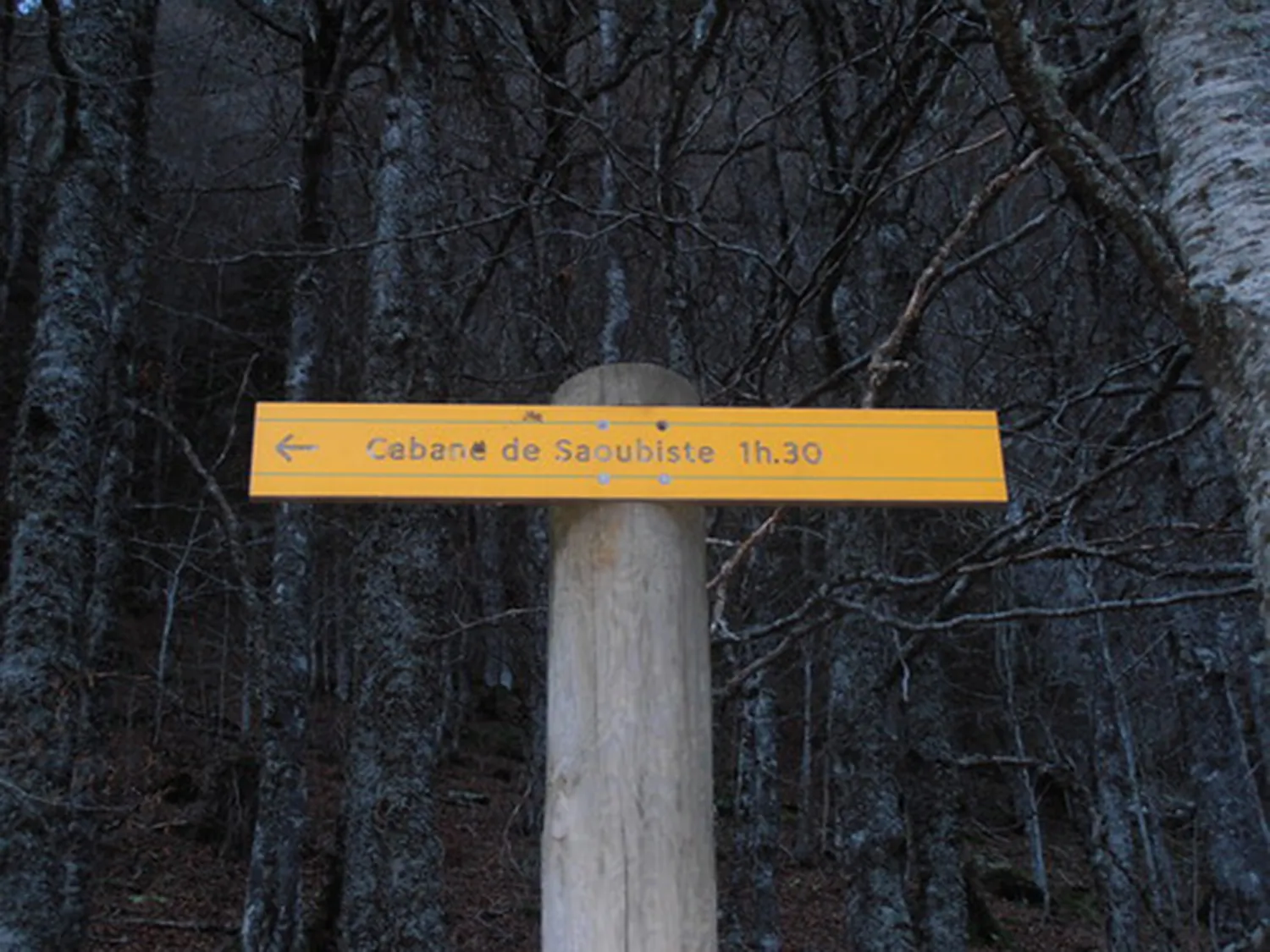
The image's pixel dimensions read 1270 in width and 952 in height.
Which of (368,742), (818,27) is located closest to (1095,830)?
(368,742)

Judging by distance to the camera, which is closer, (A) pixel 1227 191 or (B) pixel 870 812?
(A) pixel 1227 191

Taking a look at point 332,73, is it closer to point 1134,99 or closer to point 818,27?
point 818,27

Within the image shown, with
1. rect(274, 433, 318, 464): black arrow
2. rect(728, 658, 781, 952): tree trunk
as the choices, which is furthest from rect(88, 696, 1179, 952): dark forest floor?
rect(274, 433, 318, 464): black arrow

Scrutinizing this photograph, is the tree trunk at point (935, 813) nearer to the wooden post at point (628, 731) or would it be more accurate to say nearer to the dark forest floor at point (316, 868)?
the dark forest floor at point (316, 868)

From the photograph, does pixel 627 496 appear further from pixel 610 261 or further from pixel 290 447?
pixel 610 261

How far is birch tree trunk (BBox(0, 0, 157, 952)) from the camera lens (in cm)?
389

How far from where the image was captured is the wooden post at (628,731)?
170 cm

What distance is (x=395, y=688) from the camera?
14.8 ft

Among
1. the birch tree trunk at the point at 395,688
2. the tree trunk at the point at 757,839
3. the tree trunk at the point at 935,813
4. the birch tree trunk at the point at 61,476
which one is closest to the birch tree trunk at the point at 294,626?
the birch tree trunk at the point at 61,476

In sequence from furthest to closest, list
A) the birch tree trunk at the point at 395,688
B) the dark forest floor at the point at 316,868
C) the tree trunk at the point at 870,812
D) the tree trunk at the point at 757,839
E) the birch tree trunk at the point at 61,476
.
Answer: the dark forest floor at the point at 316,868
the tree trunk at the point at 757,839
the tree trunk at the point at 870,812
the birch tree trunk at the point at 395,688
the birch tree trunk at the point at 61,476

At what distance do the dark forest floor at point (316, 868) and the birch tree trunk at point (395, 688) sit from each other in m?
A: 1.86

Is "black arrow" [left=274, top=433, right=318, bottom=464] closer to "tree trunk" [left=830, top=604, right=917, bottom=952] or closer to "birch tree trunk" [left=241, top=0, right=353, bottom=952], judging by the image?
"tree trunk" [left=830, top=604, right=917, bottom=952]

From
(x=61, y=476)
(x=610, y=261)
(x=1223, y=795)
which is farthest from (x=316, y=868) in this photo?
(x=1223, y=795)

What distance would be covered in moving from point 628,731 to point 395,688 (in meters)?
2.98
